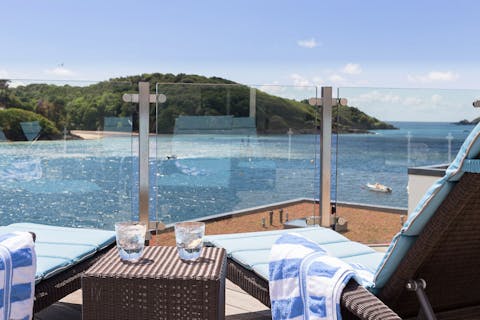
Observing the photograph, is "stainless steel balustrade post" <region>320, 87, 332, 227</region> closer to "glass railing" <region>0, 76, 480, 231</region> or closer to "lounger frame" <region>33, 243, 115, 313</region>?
"glass railing" <region>0, 76, 480, 231</region>

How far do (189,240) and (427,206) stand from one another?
88 centimetres

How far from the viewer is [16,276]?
1.98 m

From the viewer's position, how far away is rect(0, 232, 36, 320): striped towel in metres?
1.95

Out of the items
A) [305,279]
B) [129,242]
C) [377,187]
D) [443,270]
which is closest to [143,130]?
[377,187]

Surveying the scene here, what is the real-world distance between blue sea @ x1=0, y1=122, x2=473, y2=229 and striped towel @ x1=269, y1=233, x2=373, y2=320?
2130 mm

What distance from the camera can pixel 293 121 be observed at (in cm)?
437

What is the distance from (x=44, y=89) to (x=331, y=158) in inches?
83.5

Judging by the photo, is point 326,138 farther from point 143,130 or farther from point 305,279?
point 305,279

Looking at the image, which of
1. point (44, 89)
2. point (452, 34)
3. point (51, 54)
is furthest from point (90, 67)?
point (44, 89)

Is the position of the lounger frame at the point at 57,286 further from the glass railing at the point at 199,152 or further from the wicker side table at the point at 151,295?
the glass railing at the point at 199,152

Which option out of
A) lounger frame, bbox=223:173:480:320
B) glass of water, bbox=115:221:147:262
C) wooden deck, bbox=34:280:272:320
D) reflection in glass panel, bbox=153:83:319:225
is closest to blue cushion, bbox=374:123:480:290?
lounger frame, bbox=223:173:480:320

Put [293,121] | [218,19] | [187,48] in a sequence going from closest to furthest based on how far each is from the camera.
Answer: [293,121] < [218,19] < [187,48]

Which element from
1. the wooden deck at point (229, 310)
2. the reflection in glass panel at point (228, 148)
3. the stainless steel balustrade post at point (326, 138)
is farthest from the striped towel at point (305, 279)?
the stainless steel balustrade post at point (326, 138)

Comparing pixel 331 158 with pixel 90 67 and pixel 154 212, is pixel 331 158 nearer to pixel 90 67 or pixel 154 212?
pixel 154 212
